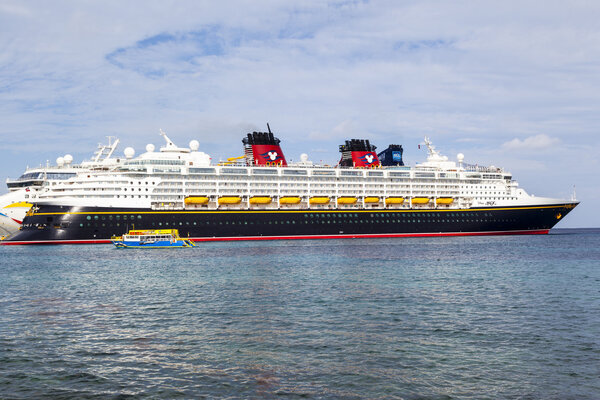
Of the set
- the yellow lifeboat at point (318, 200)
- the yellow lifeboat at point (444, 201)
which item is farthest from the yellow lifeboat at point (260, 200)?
the yellow lifeboat at point (444, 201)

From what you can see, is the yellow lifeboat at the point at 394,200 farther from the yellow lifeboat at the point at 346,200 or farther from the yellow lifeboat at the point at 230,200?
the yellow lifeboat at the point at 230,200

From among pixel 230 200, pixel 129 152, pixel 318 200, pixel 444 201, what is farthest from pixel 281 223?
pixel 444 201

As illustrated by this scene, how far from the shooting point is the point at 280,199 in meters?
88.2

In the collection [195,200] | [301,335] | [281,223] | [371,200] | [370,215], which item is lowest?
[301,335]

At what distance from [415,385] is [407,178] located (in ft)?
280

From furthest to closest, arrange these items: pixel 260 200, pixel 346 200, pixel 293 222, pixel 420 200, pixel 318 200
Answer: pixel 420 200
pixel 346 200
pixel 318 200
pixel 260 200
pixel 293 222

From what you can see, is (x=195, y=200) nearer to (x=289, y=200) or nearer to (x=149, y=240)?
(x=149, y=240)

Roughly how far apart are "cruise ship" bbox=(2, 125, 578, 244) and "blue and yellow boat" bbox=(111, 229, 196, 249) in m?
3.91

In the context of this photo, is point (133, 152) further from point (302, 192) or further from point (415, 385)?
point (415, 385)

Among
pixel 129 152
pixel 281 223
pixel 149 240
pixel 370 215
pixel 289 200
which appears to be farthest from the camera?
pixel 370 215

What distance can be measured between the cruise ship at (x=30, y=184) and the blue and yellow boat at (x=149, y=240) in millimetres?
14943

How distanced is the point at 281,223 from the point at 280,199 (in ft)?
18.9

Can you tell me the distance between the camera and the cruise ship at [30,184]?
8519 cm

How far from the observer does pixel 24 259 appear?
51.8 metres
